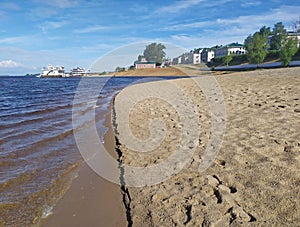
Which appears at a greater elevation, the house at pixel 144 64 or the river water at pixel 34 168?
the river water at pixel 34 168

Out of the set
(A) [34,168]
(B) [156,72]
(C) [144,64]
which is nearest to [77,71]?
(C) [144,64]

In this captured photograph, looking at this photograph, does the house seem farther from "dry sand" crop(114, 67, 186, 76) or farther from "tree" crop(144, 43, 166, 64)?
"dry sand" crop(114, 67, 186, 76)

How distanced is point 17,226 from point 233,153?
3.65m

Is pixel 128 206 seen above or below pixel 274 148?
below

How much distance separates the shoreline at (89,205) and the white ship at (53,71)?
13063cm

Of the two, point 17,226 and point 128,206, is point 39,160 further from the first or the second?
point 128,206

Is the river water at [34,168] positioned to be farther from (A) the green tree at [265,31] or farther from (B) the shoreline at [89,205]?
(A) the green tree at [265,31]

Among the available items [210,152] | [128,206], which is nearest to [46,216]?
[128,206]

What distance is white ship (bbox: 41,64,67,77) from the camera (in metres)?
125

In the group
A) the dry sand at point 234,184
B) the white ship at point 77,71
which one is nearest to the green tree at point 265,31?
the white ship at point 77,71

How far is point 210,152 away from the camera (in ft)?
15.1

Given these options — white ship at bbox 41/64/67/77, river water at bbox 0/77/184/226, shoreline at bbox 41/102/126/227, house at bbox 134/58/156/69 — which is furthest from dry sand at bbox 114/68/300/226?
white ship at bbox 41/64/67/77

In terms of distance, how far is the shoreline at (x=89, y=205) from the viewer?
3205mm

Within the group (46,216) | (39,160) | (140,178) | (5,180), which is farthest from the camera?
(39,160)
